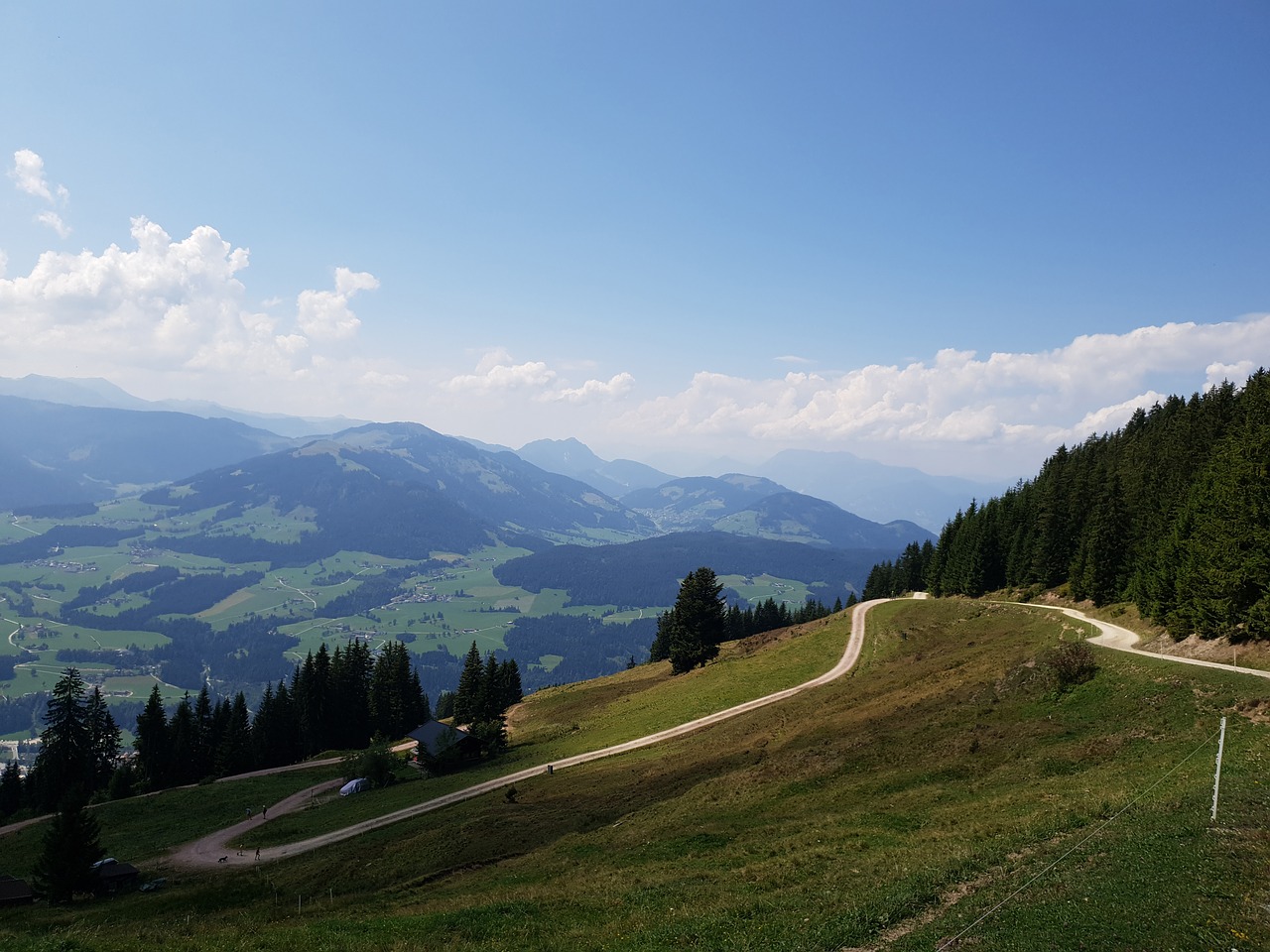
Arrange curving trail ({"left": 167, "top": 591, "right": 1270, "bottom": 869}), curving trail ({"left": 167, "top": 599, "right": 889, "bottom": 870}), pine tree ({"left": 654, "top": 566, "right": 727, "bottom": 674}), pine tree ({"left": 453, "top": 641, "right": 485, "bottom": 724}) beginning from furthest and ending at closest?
pine tree ({"left": 654, "top": 566, "right": 727, "bottom": 674}) → pine tree ({"left": 453, "top": 641, "right": 485, "bottom": 724}) → curving trail ({"left": 167, "top": 599, "right": 889, "bottom": 870}) → curving trail ({"left": 167, "top": 591, "right": 1270, "bottom": 869})

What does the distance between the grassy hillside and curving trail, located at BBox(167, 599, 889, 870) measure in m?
2.85

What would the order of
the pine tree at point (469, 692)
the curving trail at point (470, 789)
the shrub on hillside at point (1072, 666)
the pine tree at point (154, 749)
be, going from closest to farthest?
the shrub on hillside at point (1072, 666) → the curving trail at point (470, 789) → the pine tree at point (469, 692) → the pine tree at point (154, 749)

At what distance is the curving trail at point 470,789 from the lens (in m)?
43.2

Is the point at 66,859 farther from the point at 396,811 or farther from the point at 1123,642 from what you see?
the point at 1123,642

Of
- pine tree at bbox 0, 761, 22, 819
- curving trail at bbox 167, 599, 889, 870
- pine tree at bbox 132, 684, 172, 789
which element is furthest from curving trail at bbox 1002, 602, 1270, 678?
pine tree at bbox 0, 761, 22, 819

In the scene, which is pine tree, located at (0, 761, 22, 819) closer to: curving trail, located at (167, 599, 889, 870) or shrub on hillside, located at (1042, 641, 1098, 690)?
curving trail, located at (167, 599, 889, 870)

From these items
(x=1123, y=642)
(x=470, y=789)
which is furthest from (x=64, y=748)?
(x=1123, y=642)

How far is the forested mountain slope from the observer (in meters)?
36.1

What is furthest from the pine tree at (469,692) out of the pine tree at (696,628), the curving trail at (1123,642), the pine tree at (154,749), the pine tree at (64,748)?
the curving trail at (1123,642)

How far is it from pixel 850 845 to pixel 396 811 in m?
37.9

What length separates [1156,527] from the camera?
184ft

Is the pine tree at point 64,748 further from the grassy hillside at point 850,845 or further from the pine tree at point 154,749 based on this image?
the grassy hillside at point 850,845

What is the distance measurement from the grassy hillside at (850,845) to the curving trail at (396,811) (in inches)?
112

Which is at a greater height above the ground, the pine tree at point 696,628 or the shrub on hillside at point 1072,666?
the shrub on hillside at point 1072,666
